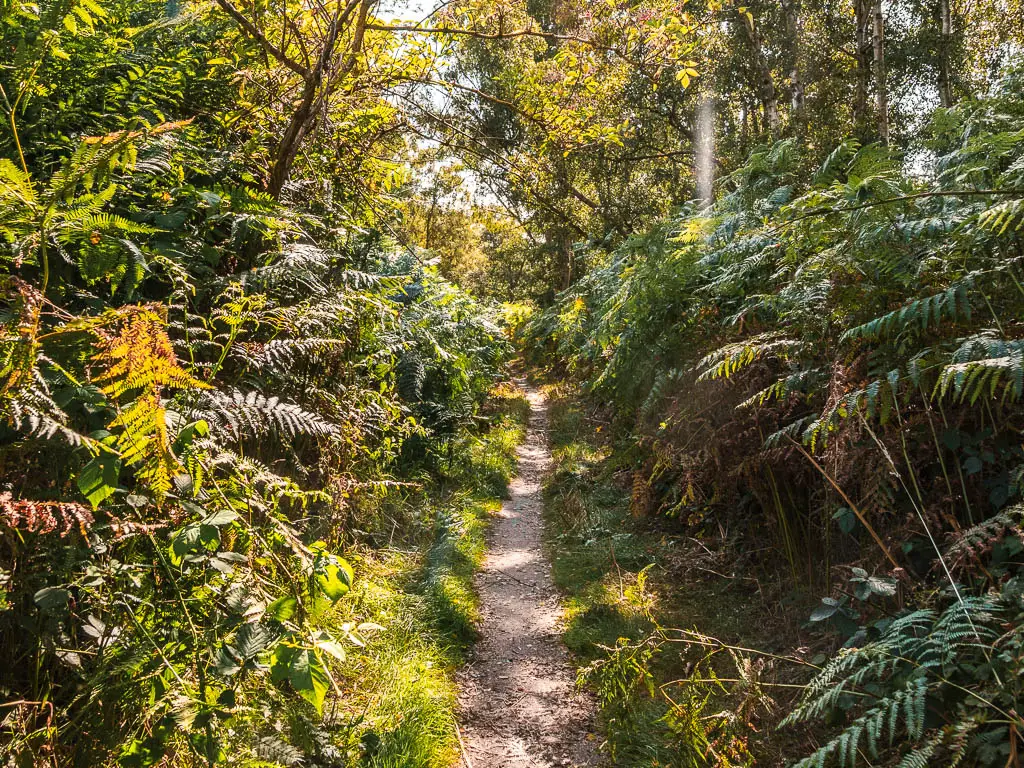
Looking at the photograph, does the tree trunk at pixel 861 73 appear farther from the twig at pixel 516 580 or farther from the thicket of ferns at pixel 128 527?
the thicket of ferns at pixel 128 527

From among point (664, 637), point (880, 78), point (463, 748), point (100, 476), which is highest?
point (880, 78)

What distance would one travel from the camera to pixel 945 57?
1495cm

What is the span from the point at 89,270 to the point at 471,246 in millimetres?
20501

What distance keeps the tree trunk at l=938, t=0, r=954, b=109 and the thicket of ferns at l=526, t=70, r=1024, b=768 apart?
12787mm

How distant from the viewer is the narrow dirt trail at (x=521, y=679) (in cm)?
313

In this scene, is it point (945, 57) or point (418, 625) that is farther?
point (945, 57)

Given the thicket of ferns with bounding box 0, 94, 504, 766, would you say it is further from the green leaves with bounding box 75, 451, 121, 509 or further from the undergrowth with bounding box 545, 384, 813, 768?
the undergrowth with bounding box 545, 384, 813, 768

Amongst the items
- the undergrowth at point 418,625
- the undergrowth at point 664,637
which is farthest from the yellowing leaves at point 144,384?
the undergrowth at point 664,637

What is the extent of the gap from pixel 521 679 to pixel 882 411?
2.53 meters

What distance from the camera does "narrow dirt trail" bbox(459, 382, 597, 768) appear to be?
3131mm

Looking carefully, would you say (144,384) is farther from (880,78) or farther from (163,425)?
(880,78)

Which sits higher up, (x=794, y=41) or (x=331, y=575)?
(x=794, y=41)

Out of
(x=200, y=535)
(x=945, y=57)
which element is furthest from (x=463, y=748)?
(x=945, y=57)

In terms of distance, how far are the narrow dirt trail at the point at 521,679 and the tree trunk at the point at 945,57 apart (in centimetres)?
1603
